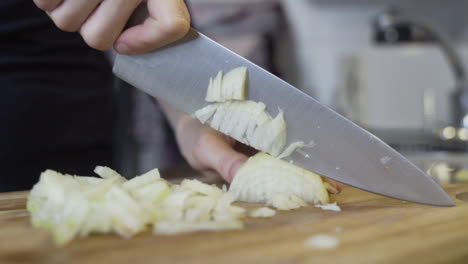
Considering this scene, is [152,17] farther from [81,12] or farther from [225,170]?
[225,170]

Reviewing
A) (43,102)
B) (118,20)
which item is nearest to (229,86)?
(118,20)

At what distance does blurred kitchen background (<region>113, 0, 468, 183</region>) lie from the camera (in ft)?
6.22

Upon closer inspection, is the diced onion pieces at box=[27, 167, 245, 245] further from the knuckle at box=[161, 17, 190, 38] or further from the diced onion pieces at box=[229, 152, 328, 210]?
the knuckle at box=[161, 17, 190, 38]

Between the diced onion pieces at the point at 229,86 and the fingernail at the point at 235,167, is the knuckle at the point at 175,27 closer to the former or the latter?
the diced onion pieces at the point at 229,86

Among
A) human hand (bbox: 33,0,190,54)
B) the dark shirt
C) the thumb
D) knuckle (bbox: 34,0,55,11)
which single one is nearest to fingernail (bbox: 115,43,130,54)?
human hand (bbox: 33,0,190,54)

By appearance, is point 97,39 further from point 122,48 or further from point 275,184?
point 275,184

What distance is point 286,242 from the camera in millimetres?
696

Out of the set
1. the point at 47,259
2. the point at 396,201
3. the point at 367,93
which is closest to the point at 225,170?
the point at 396,201

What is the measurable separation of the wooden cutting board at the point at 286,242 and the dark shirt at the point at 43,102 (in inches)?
15.8

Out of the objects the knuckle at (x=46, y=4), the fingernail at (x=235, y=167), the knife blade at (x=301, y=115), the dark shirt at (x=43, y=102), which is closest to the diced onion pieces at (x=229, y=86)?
the knife blade at (x=301, y=115)

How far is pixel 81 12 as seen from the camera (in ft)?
2.80

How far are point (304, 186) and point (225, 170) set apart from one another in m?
0.16

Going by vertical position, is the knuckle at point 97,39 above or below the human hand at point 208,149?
above

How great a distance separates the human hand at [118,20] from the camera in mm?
847
